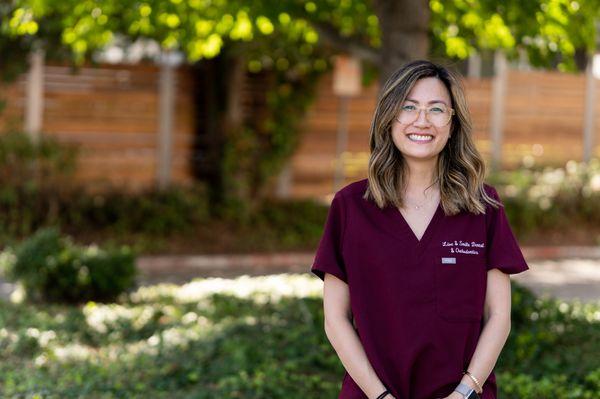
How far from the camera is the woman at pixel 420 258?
2906mm

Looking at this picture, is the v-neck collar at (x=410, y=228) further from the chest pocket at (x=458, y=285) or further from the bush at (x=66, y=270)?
the bush at (x=66, y=270)

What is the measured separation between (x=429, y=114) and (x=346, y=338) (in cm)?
73

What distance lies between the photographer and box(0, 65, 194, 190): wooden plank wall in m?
13.8

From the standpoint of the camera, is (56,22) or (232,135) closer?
(56,22)

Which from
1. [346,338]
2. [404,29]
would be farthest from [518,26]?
[346,338]

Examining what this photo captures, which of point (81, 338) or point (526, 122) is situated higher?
point (526, 122)

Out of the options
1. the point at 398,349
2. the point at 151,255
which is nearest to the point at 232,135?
the point at 151,255

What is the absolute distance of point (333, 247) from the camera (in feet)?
9.94

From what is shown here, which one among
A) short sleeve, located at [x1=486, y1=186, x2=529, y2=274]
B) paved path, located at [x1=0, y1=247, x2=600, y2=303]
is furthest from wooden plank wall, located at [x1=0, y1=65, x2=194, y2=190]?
short sleeve, located at [x1=486, y1=186, x2=529, y2=274]

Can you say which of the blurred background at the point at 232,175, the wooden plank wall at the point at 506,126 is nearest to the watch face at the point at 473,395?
the blurred background at the point at 232,175

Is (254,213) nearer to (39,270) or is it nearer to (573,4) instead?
(39,270)

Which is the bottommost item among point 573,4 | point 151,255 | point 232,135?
point 151,255

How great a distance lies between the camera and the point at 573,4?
6902 mm

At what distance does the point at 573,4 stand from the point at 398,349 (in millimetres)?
4656
